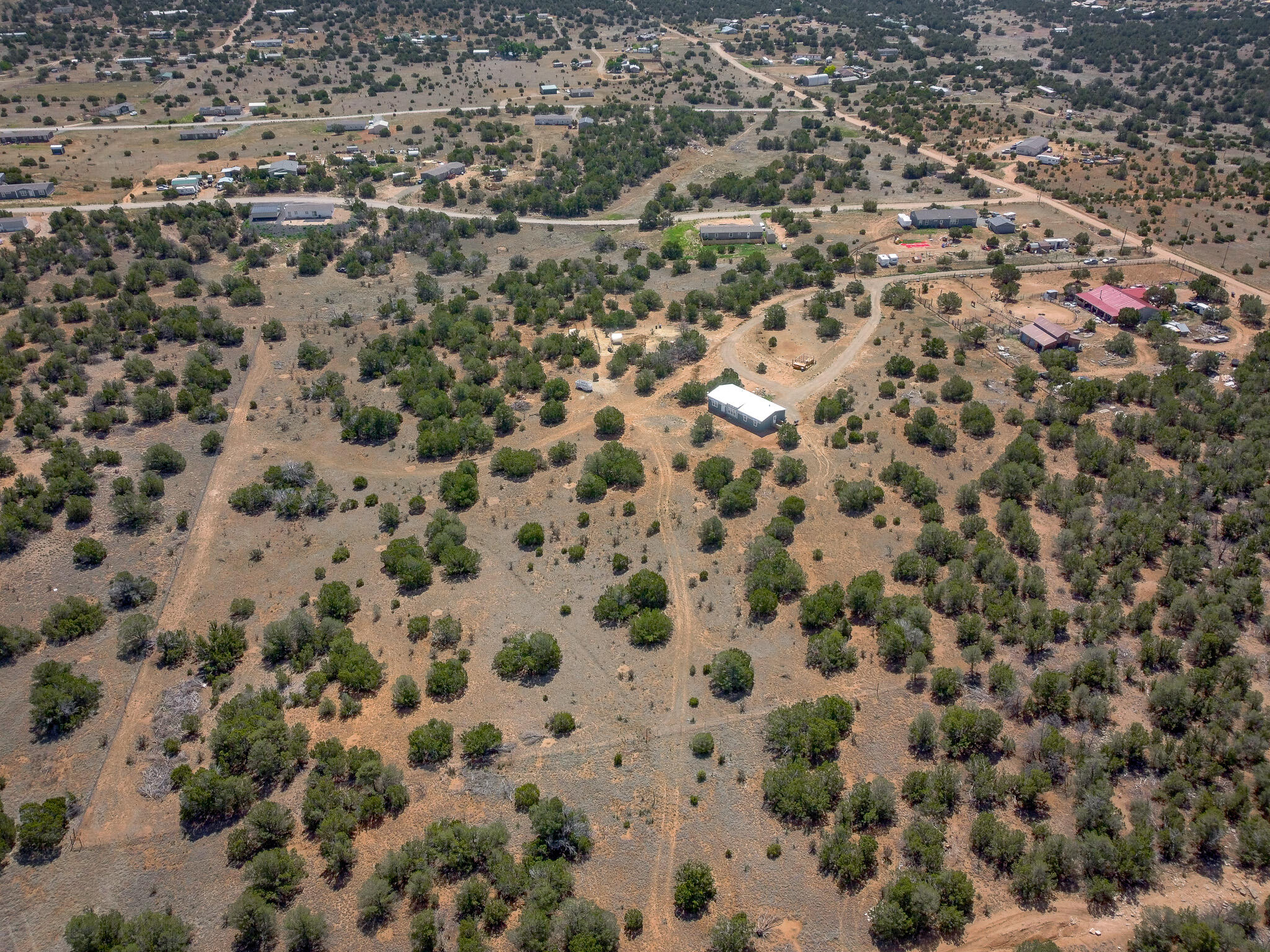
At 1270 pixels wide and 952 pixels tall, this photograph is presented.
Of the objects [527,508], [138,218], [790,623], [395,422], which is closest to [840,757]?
[790,623]

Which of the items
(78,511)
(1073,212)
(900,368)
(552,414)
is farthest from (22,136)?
(1073,212)

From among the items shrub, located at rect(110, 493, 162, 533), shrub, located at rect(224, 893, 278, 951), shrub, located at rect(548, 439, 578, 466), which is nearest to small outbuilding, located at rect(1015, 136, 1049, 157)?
shrub, located at rect(548, 439, 578, 466)

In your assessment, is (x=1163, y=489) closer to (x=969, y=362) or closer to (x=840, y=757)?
(x=969, y=362)

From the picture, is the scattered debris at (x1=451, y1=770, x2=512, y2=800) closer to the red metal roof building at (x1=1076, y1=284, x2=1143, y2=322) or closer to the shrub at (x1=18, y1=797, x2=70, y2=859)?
the shrub at (x1=18, y1=797, x2=70, y2=859)

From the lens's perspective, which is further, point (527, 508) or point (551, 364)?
point (551, 364)

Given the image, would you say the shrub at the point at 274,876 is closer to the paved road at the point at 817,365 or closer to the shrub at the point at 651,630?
the shrub at the point at 651,630
